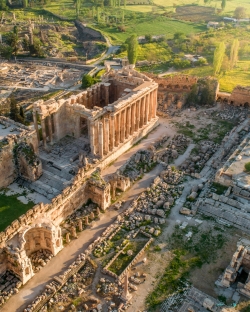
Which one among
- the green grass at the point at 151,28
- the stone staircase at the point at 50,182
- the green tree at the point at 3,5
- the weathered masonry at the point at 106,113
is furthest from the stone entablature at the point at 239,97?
the green tree at the point at 3,5

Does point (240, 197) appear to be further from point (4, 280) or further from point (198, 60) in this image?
point (198, 60)

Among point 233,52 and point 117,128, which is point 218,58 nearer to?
point 233,52

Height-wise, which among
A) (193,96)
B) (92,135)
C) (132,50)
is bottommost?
(193,96)

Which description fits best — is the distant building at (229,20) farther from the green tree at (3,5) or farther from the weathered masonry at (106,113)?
the weathered masonry at (106,113)

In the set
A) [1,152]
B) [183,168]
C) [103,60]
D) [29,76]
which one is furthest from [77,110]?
[103,60]

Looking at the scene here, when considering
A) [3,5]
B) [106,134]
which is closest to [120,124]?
[106,134]
